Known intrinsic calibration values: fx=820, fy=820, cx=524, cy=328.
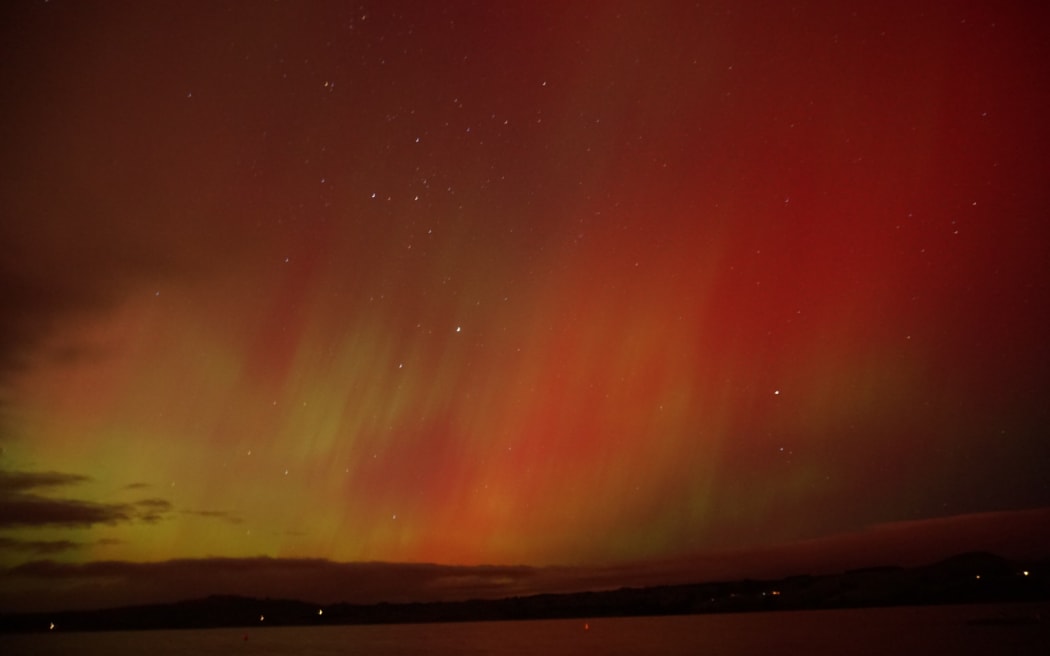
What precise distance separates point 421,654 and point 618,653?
20055 mm

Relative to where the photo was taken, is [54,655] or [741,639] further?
[54,655]

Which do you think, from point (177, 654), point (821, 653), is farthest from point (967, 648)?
point (177, 654)

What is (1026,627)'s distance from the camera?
8219cm

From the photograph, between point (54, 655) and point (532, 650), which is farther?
point (54, 655)

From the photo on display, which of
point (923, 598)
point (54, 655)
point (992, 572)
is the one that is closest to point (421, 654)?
point (54, 655)

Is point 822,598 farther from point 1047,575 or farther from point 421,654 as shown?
point 421,654

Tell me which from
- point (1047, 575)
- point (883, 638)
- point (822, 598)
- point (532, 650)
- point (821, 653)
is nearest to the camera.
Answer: point (821, 653)

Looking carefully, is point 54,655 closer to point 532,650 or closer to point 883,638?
point 532,650

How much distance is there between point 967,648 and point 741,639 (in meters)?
28.4

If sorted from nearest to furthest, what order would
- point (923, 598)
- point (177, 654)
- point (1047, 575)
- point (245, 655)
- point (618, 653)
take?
point (618, 653) → point (245, 655) → point (177, 654) → point (1047, 575) → point (923, 598)

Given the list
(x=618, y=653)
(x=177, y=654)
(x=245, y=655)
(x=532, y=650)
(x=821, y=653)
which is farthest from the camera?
(x=177, y=654)

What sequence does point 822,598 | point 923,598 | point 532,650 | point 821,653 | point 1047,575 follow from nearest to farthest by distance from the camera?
point 821,653 → point 532,650 → point 1047,575 → point 923,598 → point 822,598

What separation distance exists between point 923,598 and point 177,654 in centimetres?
15251

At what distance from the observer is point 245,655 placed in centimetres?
8725
